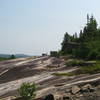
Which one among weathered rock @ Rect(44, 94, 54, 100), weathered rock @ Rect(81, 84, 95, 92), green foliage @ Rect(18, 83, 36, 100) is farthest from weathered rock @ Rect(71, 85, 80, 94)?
green foliage @ Rect(18, 83, 36, 100)

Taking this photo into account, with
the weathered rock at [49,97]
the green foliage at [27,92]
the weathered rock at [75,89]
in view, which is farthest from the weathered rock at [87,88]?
the green foliage at [27,92]

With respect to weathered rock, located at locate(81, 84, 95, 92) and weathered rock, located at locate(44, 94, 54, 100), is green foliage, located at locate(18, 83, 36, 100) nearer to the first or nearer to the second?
weathered rock, located at locate(44, 94, 54, 100)

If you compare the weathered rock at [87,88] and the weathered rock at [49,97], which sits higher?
the weathered rock at [87,88]

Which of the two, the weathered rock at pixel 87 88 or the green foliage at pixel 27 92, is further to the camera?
the weathered rock at pixel 87 88

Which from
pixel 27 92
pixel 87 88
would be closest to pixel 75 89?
pixel 87 88

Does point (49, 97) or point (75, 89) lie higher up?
point (75, 89)

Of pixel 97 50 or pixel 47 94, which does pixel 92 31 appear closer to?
pixel 97 50

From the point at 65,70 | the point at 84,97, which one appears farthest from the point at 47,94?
the point at 65,70

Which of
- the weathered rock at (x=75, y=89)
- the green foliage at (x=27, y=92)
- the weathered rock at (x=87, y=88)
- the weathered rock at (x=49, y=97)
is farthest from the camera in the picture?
the weathered rock at (x=87, y=88)

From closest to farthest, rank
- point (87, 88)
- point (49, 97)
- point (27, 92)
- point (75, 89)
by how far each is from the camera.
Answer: point (49, 97)
point (27, 92)
point (75, 89)
point (87, 88)

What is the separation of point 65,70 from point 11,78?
29.8ft

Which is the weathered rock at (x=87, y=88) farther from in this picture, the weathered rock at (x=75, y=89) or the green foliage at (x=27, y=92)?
the green foliage at (x=27, y=92)

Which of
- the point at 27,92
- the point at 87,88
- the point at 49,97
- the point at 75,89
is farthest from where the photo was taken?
the point at 87,88

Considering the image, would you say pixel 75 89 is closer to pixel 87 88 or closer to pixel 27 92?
pixel 87 88
